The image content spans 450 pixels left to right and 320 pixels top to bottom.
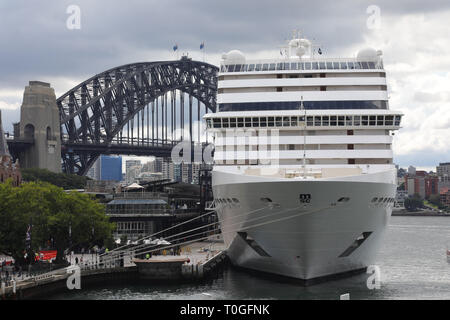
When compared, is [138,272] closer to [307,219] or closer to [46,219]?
A: [46,219]

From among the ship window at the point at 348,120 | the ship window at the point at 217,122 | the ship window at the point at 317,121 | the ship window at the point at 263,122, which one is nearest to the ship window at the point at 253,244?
the ship window at the point at 263,122

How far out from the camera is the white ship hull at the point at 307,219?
4346 cm

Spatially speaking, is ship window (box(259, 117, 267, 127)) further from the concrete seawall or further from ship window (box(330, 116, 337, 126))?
the concrete seawall

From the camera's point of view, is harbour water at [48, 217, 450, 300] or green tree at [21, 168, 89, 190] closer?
harbour water at [48, 217, 450, 300]

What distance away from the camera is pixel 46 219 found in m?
55.7

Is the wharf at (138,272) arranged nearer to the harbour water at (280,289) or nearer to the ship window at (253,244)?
the harbour water at (280,289)

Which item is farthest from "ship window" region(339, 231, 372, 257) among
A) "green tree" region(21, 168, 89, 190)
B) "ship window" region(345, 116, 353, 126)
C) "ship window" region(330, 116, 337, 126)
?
"green tree" region(21, 168, 89, 190)

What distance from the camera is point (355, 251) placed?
4725cm

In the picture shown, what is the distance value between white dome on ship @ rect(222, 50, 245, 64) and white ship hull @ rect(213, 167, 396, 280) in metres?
8.84

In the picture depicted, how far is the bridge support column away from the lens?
12025cm

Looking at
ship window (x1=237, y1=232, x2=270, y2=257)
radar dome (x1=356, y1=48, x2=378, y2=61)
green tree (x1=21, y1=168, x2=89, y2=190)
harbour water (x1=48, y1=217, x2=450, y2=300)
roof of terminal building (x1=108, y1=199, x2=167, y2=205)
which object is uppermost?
radar dome (x1=356, y1=48, x2=378, y2=61)

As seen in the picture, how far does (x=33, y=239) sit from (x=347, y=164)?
68.5 ft

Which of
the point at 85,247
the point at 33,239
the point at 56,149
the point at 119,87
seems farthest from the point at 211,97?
the point at 33,239
